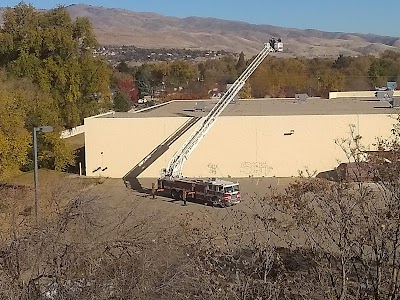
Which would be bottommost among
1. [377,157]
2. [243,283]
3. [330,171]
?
[330,171]

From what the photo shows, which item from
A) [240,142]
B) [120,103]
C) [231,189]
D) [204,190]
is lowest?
[204,190]

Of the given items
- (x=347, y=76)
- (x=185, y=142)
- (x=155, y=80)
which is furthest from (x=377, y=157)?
(x=155, y=80)

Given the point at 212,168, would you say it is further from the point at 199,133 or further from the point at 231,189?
the point at 231,189

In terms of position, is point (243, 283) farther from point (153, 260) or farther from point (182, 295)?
point (153, 260)

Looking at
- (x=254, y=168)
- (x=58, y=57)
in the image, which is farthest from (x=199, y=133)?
(x=58, y=57)

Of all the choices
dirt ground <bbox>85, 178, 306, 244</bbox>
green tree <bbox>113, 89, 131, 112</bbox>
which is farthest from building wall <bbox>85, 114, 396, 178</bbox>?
green tree <bbox>113, 89, 131, 112</bbox>

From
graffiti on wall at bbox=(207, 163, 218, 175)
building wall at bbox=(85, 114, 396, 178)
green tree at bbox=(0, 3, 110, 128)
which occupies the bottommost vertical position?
graffiti on wall at bbox=(207, 163, 218, 175)

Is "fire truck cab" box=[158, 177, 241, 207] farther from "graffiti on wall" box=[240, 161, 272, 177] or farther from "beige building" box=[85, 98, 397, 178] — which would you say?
"graffiti on wall" box=[240, 161, 272, 177]
